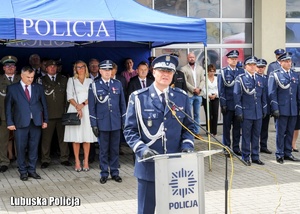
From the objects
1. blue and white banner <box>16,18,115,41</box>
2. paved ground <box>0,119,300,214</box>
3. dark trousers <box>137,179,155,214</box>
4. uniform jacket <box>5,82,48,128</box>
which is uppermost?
blue and white banner <box>16,18,115,41</box>

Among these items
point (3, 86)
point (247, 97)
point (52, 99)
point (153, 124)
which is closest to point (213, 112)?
point (247, 97)

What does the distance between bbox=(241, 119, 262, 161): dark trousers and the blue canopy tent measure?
1.81m

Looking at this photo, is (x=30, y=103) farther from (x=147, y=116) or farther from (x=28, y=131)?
(x=147, y=116)

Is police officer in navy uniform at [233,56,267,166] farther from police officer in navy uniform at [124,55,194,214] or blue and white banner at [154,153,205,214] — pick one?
blue and white banner at [154,153,205,214]

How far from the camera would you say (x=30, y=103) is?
7812mm

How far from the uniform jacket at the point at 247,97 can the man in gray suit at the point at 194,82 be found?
244 cm

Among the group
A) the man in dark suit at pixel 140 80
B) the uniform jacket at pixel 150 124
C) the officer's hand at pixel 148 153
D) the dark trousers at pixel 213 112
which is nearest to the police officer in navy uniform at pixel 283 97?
the man in dark suit at pixel 140 80

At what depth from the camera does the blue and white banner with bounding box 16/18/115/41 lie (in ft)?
23.4

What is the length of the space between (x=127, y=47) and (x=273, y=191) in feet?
16.1

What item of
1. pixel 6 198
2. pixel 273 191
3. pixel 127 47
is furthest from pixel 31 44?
pixel 273 191

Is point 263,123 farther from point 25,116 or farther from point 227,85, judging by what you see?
point 25,116

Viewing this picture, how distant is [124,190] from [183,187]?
3.04 m

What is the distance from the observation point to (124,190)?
7.19m

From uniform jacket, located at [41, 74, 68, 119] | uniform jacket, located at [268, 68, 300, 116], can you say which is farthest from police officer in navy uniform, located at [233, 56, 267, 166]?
uniform jacket, located at [41, 74, 68, 119]
